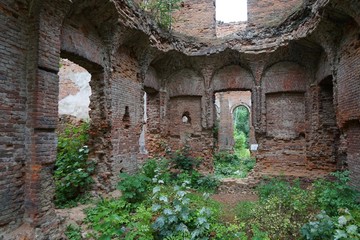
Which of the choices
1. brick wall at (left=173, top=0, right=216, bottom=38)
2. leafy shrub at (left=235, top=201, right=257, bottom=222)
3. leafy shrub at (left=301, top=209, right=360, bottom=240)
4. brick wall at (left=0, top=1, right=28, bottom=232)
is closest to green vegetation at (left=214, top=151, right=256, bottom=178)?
leafy shrub at (left=235, top=201, right=257, bottom=222)

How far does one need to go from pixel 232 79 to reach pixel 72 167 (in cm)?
653

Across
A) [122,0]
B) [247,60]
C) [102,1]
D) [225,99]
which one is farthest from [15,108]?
[225,99]

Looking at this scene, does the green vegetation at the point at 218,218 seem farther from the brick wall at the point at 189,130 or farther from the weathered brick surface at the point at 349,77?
the brick wall at the point at 189,130

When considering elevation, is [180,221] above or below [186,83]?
below

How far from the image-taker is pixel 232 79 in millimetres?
10117

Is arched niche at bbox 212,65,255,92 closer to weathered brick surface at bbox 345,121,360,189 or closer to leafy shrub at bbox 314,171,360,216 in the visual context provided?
weathered brick surface at bbox 345,121,360,189

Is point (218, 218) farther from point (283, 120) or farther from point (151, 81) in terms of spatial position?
point (151, 81)

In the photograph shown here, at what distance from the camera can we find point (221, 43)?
959cm

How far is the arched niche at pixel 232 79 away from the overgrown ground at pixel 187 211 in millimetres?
4006

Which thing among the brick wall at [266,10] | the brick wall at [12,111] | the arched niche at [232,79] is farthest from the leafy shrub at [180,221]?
the brick wall at [266,10]

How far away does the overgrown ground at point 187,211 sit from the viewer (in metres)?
4.68

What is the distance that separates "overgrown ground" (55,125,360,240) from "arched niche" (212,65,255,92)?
401cm

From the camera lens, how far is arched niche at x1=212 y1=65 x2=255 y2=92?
9.99 meters

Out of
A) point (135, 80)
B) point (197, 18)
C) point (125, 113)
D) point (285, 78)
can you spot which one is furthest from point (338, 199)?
point (197, 18)
